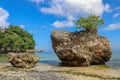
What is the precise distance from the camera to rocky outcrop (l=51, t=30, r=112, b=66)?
144 feet

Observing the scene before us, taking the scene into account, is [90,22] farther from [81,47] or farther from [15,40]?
[15,40]

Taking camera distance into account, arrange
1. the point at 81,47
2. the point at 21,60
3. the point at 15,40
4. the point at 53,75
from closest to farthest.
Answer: the point at 53,75 → the point at 21,60 → the point at 81,47 → the point at 15,40

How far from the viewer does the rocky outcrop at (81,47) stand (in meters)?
43.9

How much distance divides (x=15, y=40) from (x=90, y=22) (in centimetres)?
7048

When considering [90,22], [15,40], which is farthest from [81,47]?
[15,40]

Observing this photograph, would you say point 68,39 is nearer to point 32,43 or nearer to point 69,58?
point 69,58

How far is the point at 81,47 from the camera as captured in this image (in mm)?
44688

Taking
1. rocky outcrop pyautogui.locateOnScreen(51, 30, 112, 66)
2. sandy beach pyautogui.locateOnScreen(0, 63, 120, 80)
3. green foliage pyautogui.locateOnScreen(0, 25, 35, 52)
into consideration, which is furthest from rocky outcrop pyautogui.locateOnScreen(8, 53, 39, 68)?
green foliage pyautogui.locateOnScreen(0, 25, 35, 52)

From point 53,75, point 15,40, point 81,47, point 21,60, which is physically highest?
point 15,40

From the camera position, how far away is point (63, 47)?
44.8 metres

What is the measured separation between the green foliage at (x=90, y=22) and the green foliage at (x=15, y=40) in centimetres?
6749

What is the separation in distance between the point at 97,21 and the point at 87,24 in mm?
2129

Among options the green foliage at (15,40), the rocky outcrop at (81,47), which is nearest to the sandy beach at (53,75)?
the rocky outcrop at (81,47)

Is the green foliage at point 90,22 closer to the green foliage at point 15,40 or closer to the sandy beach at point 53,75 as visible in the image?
the sandy beach at point 53,75
